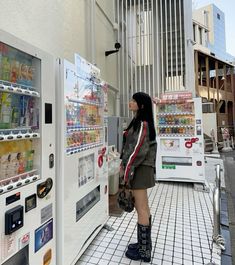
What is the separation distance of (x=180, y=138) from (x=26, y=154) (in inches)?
142

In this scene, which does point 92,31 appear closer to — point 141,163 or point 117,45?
point 117,45

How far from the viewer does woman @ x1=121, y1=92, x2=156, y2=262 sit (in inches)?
78.5

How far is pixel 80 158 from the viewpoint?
209 cm

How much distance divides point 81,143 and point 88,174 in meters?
0.36

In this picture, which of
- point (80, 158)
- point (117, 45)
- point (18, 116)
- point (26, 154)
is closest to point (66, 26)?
point (117, 45)

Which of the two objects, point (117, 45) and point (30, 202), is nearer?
point (30, 202)

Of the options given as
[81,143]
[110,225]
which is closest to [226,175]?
[110,225]

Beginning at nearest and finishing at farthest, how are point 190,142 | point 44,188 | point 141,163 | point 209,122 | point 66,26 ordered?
point 44,188
point 141,163
point 66,26
point 190,142
point 209,122

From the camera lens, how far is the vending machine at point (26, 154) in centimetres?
129

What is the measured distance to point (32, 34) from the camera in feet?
9.09

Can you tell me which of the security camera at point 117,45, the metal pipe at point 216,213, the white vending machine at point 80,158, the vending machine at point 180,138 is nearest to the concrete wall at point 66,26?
the security camera at point 117,45

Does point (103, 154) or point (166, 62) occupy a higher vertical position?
point (166, 62)

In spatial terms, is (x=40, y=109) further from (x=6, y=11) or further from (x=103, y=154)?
(x=6, y=11)

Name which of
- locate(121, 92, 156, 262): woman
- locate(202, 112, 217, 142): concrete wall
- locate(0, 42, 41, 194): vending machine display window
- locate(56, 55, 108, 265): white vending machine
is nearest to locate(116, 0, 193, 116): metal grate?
locate(56, 55, 108, 265): white vending machine
